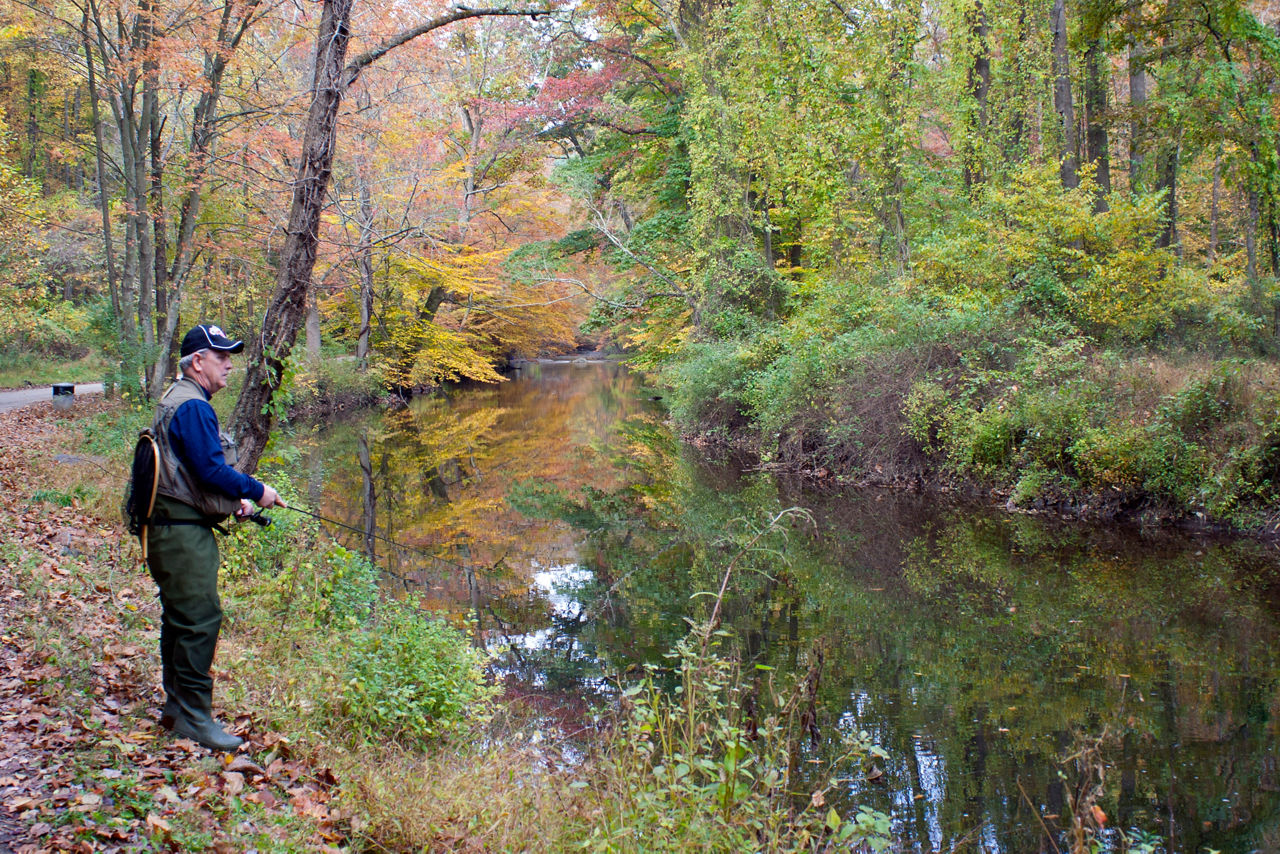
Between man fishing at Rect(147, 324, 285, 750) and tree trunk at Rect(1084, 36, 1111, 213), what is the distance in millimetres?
15469

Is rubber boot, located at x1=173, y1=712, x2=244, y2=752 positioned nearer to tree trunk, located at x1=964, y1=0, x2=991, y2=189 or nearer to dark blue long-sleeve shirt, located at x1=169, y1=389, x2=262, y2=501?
dark blue long-sleeve shirt, located at x1=169, y1=389, x2=262, y2=501

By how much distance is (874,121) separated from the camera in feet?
57.3

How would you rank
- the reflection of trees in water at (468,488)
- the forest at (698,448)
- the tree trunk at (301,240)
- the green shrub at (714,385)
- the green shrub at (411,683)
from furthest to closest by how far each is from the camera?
the green shrub at (714,385)
the reflection of trees in water at (468,488)
the tree trunk at (301,240)
the green shrub at (411,683)
the forest at (698,448)

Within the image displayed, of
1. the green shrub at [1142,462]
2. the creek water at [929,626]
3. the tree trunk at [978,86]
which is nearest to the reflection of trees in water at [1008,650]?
the creek water at [929,626]

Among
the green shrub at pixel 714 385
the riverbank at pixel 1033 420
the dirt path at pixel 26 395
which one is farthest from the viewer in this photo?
the green shrub at pixel 714 385

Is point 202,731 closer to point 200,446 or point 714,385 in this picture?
point 200,446

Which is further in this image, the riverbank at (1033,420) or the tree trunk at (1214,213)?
the tree trunk at (1214,213)

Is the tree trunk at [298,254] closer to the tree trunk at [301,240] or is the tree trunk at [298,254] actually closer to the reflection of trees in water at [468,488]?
the tree trunk at [301,240]

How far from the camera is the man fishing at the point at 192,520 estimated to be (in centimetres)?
368

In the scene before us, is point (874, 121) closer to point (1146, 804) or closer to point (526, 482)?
point (526, 482)

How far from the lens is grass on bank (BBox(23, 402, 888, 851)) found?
348cm

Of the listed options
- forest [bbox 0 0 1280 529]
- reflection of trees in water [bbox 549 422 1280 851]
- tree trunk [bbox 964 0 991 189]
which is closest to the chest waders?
reflection of trees in water [bbox 549 422 1280 851]

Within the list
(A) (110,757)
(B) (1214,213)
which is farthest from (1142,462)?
(B) (1214,213)

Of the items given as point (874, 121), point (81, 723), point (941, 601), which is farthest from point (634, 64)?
point (81, 723)
